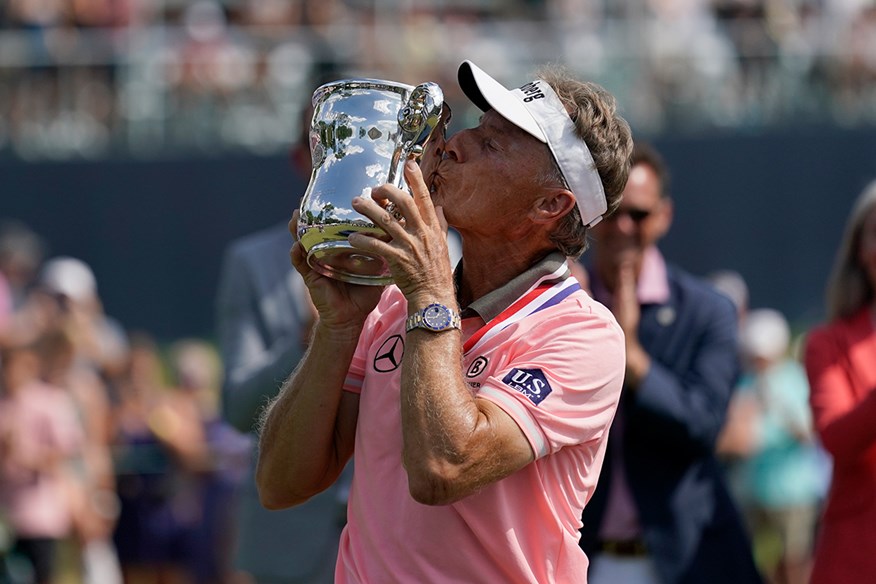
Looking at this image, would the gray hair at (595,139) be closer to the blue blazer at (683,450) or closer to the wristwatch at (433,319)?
the wristwatch at (433,319)

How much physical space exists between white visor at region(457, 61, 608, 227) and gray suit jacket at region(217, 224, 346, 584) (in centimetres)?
145

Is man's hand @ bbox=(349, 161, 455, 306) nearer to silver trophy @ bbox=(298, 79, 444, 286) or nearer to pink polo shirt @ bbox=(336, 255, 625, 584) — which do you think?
silver trophy @ bbox=(298, 79, 444, 286)

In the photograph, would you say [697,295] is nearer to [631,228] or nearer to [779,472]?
[631,228]

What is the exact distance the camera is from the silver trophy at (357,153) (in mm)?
2600

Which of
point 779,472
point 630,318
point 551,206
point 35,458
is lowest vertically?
point 779,472

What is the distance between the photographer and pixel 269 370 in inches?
163

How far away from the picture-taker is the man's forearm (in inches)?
112

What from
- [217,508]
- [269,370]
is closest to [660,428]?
[269,370]

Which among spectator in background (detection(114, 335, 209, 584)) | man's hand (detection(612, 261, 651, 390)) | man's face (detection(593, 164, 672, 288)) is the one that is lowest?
spectator in background (detection(114, 335, 209, 584))

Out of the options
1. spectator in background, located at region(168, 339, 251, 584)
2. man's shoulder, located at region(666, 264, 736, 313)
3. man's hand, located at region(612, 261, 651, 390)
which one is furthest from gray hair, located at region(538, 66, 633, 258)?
spectator in background, located at region(168, 339, 251, 584)

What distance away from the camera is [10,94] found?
11586mm

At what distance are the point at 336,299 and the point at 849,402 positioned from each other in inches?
71.3

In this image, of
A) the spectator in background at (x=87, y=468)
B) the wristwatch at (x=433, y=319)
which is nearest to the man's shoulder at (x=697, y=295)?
the wristwatch at (x=433, y=319)

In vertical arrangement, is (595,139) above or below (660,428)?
above
